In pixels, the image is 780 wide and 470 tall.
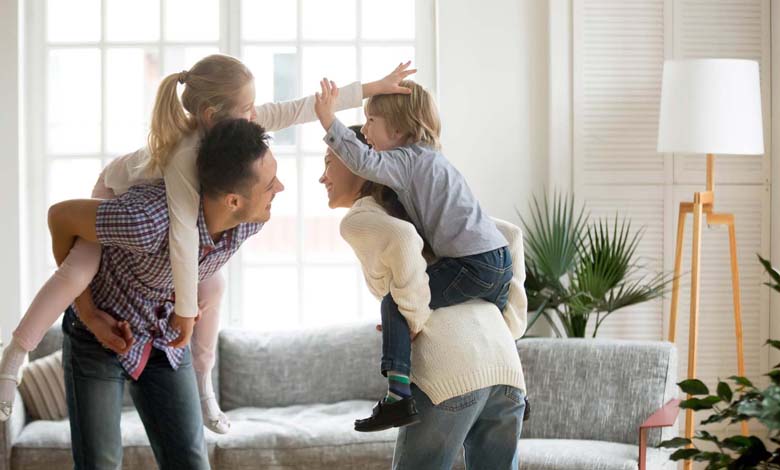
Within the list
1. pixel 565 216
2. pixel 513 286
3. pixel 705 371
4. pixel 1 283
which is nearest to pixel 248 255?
pixel 1 283

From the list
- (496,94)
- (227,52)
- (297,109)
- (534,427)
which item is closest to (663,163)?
(496,94)

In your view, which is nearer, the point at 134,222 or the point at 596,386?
the point at 134,222

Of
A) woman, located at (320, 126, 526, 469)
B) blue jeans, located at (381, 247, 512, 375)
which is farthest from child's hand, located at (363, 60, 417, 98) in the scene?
blue jeans, located at (381, 247, 512, 375)

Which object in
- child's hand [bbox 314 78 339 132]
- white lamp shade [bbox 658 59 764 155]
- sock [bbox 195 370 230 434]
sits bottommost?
sock [bbox 195 370 230 434]

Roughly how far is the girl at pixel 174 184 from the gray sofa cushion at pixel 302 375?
2.07 m

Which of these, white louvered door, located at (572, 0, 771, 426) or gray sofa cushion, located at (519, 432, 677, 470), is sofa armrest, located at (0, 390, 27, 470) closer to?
gray sofa cushion, located at (519, 432, 677, 470)

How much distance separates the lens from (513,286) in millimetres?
2426

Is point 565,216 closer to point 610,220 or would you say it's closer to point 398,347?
point 610,220

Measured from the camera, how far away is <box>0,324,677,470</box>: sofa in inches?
153

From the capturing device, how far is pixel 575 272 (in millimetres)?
4559

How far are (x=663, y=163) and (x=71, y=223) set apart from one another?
10.8 feet

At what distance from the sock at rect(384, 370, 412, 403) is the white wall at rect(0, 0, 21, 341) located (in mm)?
3246

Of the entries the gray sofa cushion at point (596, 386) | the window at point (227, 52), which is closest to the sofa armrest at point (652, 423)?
the gray sofa cushion at point (596, 386)

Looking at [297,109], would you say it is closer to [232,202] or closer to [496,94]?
[232,202]
